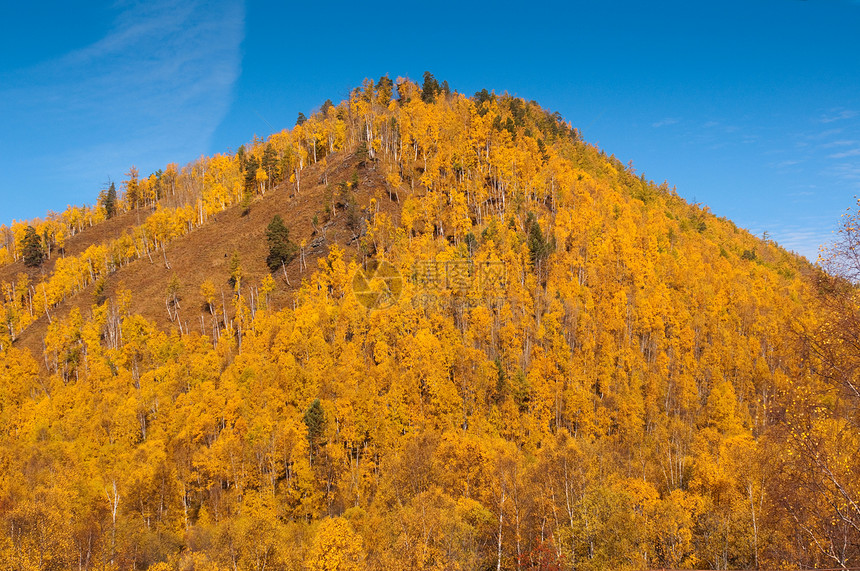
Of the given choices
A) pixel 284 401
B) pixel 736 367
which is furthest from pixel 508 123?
pixel 284 401

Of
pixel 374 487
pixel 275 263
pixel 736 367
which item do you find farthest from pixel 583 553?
pixel 275 263

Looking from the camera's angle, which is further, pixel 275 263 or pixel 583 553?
pixel 275 263

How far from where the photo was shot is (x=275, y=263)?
3364 inches

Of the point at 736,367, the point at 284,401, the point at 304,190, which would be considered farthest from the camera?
the point at 304,190

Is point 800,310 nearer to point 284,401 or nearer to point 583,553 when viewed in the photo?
point 583,553

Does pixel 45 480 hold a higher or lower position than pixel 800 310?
lower

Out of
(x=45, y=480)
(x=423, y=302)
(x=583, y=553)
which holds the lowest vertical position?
(x=583, y=553)

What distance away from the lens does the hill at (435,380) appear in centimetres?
3303

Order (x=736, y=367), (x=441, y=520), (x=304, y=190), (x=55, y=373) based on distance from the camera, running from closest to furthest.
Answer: (x=441, y=520)
(x=736, y=367)
(x=55, y=373)
(x=304, y=190)

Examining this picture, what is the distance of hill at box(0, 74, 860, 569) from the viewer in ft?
108

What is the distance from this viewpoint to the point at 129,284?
92250mm

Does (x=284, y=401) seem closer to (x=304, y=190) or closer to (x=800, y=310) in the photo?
(x=304, y=190)

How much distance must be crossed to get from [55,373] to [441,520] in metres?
77.5

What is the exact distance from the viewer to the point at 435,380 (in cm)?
5531
